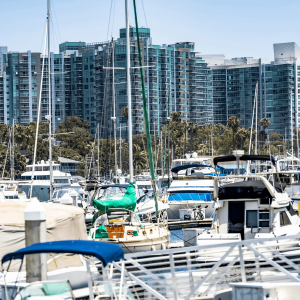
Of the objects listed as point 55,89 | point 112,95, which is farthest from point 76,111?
point 112,95

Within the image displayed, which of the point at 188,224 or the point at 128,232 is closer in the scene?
the point at 128,232

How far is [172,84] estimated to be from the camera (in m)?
151

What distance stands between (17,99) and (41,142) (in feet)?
215

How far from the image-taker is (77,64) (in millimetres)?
163000

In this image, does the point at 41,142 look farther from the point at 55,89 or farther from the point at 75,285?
the point at 75,285

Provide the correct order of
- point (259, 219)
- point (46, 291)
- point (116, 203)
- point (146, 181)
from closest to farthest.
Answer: point (46, 291)
point (259, 219)
point (116, 203)
point (146, 181)

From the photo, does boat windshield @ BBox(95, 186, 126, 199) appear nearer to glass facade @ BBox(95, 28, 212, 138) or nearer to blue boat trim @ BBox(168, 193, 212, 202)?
blue boat trim @ BBox(168, 193, 212, 202)

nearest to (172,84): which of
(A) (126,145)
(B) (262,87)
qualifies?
(B) (262,87)

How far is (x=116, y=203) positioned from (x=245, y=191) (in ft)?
18.6

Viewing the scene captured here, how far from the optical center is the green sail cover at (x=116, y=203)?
65.6 ft

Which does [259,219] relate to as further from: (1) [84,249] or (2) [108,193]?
(2) [108,193]

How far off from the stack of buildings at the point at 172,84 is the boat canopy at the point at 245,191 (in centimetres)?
12313

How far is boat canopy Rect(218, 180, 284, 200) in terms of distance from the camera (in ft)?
54.0

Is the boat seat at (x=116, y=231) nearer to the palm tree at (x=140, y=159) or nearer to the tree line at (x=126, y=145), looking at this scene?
the tree line at (x=126, y=145)
